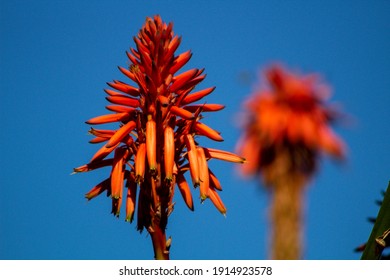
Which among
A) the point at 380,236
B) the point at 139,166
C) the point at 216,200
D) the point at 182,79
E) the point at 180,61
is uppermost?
the point at 180,61

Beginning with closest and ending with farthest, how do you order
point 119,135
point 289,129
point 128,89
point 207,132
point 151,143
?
point 289,129
point 151,143
point 119,135
point 207,132
point 128,89

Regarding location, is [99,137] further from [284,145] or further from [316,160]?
[316,160]

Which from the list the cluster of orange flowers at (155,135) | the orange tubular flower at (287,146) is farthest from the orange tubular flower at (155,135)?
the orange tubular flower at (287,146)

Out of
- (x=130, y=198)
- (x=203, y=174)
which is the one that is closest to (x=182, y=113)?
(x=203, y=174)

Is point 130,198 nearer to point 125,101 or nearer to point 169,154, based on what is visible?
point 169,154

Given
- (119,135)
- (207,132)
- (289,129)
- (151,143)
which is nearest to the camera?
(289,129)
